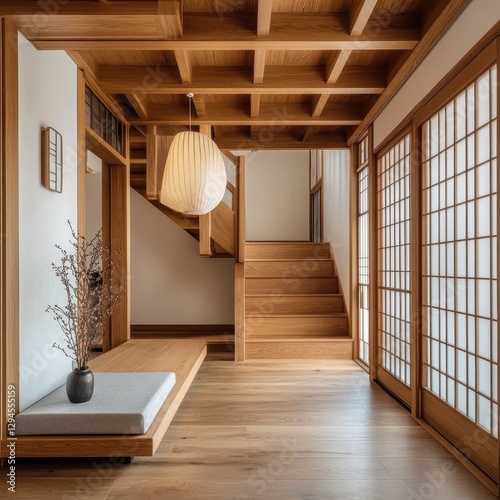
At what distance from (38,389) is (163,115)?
2823 mm

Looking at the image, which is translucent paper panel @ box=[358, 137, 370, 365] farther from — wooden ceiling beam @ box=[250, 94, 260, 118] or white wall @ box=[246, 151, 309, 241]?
white wall @ box=[246, 151, 309, 241]

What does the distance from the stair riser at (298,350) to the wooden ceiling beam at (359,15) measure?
10.7ft

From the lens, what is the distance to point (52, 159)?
2.81 metres

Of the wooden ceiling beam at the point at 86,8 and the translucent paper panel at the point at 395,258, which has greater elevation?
the wooden ceiling beam at the point at 86,8

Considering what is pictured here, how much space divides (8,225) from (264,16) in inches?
71.9

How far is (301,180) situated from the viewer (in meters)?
8.45

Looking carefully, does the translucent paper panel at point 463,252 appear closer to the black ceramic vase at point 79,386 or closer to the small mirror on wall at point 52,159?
the black ceramic vase at point 79,386

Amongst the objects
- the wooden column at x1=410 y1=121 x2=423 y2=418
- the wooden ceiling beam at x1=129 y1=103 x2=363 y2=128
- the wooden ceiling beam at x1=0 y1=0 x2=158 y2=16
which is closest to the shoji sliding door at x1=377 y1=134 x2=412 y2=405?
the wooden column at x1=410 y1=121 x2=423 y2=418

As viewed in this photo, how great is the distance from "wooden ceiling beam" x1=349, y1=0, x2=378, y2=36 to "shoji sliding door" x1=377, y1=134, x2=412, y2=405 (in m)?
1.03

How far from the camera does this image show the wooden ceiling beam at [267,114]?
451cm

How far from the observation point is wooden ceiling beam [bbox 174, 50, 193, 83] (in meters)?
3.20

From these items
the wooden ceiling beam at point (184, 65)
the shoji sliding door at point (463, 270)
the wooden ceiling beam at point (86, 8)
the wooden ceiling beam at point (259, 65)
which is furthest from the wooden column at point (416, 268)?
the wooden ceiling beam at point (86, 8)

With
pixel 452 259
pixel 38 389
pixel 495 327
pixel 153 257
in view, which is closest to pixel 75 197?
pixel 38 389

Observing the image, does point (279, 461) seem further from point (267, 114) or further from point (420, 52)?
point (267, 114)
